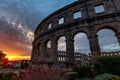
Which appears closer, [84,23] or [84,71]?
[84,71]

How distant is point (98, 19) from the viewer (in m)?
19.5

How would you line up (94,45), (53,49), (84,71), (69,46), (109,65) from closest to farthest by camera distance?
1. (109,65)
2. (84,71)
3. (94,45)
4. (69,46)
5. (53,49)

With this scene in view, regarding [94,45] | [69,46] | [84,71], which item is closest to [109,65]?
[84,71]

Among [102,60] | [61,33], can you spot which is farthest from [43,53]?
[102,60]

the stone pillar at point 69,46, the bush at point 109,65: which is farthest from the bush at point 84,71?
the stone pillar at point 69,46

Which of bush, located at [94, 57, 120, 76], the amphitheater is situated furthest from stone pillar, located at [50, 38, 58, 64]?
bush, located at [94, 57, 120, 76]

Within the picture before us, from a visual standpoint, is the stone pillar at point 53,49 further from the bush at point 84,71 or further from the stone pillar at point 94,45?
the bush at point 84,71

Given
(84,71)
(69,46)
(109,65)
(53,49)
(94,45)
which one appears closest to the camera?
(109,65)

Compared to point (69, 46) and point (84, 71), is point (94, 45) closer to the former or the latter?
point (69, 46)

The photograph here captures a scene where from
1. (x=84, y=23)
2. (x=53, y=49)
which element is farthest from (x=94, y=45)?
(x=53, y=49)

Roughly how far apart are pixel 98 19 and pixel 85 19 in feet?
6.93

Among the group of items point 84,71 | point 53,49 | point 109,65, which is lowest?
point 84,71

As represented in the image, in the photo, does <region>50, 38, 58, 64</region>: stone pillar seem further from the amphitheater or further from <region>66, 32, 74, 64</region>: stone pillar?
<region>66, 32, 74, 64</region>: stone pillar

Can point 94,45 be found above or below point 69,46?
below
